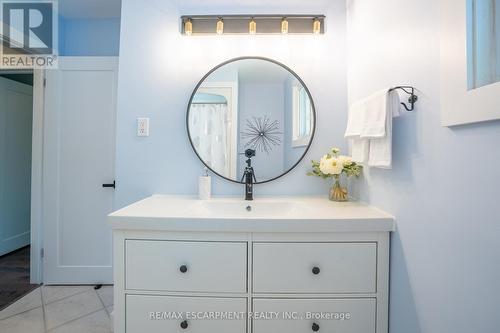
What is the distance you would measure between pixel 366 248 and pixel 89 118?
221cm

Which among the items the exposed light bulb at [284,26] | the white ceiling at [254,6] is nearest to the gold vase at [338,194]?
Result: the exposed light bulb at [284,26]

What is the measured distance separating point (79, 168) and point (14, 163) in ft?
5.03

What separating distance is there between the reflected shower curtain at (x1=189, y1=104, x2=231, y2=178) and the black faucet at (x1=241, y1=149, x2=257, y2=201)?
12cm

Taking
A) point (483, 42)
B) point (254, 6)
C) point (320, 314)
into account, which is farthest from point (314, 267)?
point (254, 6)

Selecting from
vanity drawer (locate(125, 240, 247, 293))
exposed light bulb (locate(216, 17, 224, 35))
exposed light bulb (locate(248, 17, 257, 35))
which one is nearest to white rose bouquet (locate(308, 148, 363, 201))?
vanity drawer (locate(125, 240, 247, 293))

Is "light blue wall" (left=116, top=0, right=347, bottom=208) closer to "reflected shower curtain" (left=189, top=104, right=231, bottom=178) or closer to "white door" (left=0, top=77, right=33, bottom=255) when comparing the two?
"reflected shower curtain" (left=189, top=104, right=231, bottom=178)

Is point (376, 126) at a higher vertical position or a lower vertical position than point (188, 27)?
lower

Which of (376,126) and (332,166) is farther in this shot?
(332,166)

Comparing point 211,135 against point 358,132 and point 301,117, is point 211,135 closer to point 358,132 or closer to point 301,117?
point 301,117

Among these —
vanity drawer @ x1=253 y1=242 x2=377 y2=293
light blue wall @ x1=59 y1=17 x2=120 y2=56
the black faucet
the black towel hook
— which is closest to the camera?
the black towel hook

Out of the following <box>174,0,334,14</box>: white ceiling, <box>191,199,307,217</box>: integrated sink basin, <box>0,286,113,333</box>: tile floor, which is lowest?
<box>0,286,113,333</box>: tile floor

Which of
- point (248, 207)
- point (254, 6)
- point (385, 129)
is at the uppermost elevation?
point (254, 6)

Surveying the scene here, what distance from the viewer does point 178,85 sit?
164cm

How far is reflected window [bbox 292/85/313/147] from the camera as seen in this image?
161cm
